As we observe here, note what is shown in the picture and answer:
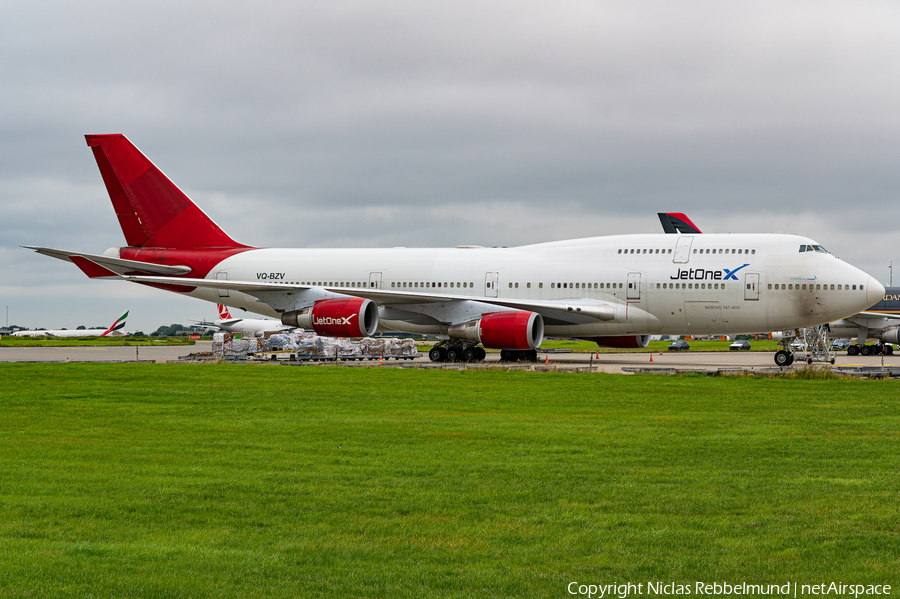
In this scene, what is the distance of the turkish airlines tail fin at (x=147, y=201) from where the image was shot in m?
35.3

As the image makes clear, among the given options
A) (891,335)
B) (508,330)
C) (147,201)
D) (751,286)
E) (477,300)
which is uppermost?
(147,201)

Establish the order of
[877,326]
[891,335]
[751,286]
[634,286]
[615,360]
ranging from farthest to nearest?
[877,326] → [891,335] → [615,360] → [634,286] → [751,286]

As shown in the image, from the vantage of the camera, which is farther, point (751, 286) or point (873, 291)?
point (751, 286)

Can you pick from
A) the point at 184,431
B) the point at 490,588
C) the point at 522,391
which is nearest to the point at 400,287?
the point at 522,391

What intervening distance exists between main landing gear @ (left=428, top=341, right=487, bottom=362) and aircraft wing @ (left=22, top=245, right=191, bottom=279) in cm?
1092

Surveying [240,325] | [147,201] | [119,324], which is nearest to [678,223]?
[147,201]

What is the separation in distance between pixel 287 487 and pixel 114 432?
5047mm

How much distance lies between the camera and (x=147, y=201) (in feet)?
116

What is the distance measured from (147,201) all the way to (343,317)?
38.3ft

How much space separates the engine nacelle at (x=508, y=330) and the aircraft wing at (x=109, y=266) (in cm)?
1313

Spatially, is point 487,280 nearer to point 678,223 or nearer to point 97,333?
point 678,223

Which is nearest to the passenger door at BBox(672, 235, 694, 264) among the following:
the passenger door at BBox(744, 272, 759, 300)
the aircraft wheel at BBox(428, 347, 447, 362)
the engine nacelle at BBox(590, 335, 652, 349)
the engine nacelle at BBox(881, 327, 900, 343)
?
the passenger door at BBox(744, 272, 759, 300)

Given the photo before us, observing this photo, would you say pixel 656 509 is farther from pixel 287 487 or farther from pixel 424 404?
pixel 424 404

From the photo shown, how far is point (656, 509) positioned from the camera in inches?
294
